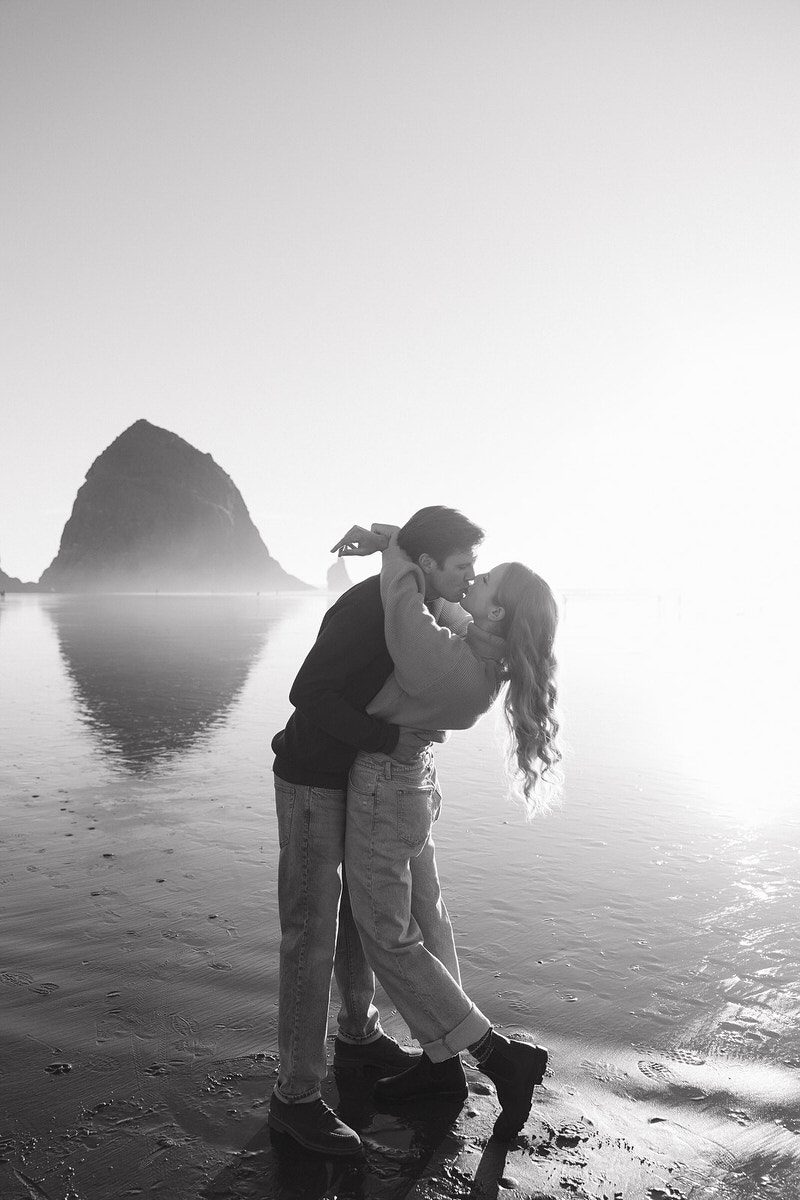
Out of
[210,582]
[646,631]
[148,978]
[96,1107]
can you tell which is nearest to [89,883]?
[148,978]

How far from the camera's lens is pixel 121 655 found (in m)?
21.7

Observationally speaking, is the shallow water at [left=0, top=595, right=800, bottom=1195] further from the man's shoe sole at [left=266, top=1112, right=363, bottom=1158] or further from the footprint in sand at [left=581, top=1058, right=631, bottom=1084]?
the man's shoe sole at [left=266, top=1112, right=363, bottom=1158]

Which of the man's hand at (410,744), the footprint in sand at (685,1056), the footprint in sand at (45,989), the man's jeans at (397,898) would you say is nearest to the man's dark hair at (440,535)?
the man's hand at (410,744)

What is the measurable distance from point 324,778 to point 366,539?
1003mm

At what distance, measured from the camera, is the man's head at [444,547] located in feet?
10.5

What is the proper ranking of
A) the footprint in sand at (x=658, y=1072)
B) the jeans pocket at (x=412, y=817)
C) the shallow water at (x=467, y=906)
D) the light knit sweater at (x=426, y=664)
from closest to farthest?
the light knit sweater at (x=426, y=664) → the jeans pocket at (x=412, y=817) → the footprint in sand at (x=658, y=1072) → the shallow water at (x=467, y=906)

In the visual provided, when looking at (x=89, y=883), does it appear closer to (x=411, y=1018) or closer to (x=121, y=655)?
(x=411, y=1018)

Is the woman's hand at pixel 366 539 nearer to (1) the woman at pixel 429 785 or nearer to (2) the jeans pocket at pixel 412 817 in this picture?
(1) the woman at pixel 429 785

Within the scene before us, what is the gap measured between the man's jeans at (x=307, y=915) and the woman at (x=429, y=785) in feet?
0.29

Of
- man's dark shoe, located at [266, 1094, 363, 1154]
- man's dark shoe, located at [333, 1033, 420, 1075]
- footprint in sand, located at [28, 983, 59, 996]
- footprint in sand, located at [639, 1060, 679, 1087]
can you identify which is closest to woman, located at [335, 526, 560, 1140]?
man's dark shoe, located at [333, 1033, 420, 1075]

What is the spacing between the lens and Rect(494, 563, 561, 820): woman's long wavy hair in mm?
3105

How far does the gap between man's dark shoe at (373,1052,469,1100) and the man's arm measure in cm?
133

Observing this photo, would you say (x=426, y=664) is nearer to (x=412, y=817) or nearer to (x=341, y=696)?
(x=341, y=696)

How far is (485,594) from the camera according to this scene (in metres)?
3.20
